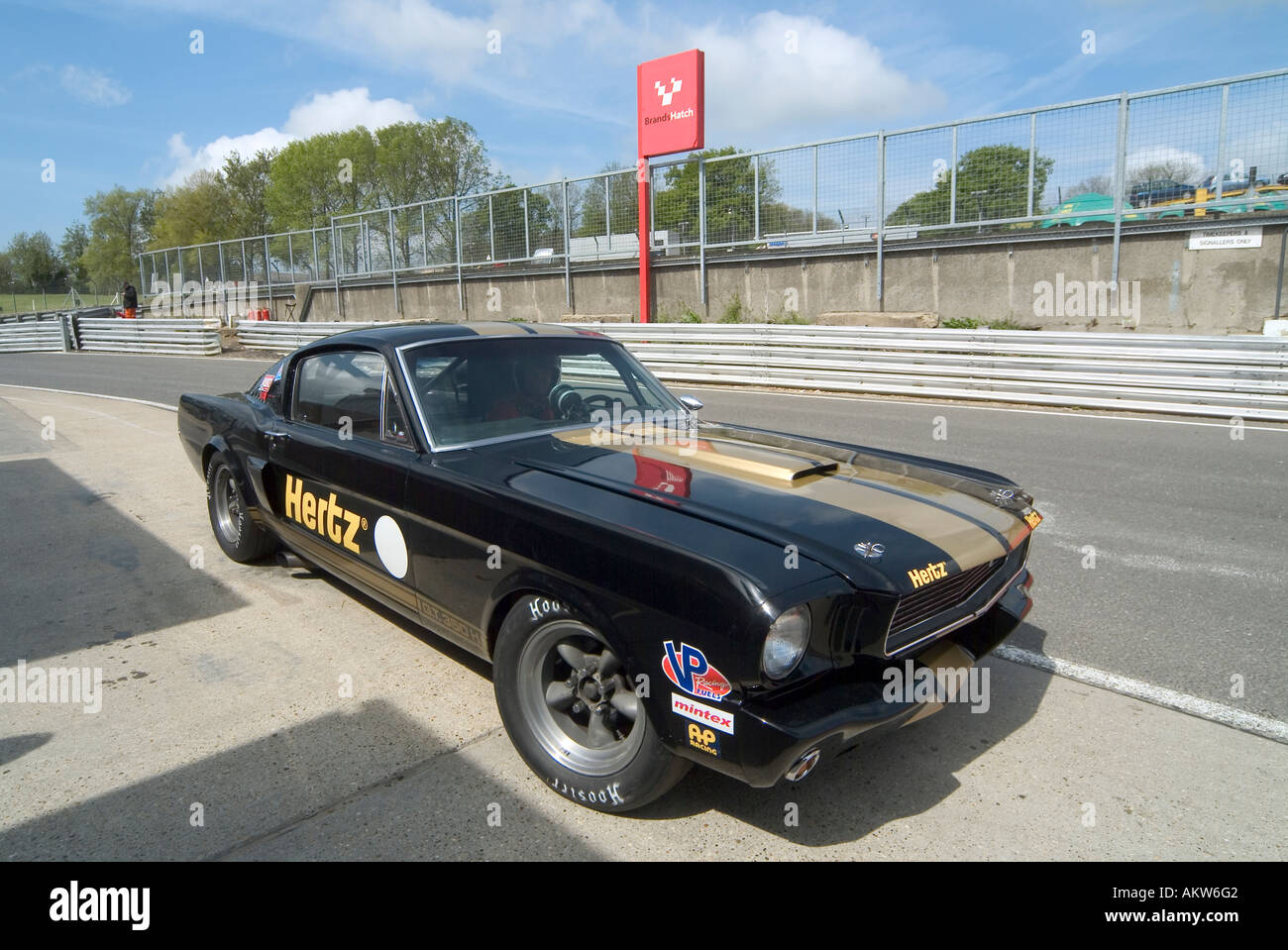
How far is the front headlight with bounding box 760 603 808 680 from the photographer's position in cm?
225

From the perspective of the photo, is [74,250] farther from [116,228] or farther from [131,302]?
[131,302]

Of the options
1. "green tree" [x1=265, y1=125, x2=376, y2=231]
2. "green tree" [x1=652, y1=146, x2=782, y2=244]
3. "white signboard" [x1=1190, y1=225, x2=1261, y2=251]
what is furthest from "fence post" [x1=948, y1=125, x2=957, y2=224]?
"green tree" [x1=265, y1=125, x2=376, y2=231]

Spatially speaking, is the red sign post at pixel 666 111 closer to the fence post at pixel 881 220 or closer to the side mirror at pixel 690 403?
the fence post at pixel 881 220

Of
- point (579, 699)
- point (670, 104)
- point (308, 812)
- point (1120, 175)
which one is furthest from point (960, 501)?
point (670, 104)

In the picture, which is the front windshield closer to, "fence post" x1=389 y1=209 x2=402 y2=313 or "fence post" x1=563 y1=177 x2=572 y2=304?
"fence post" x1=563 y1=177 x2=572 y2=304

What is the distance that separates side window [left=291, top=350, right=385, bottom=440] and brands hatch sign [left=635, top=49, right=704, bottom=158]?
50.6 feet

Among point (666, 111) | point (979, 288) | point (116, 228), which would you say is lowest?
point (979, 288)

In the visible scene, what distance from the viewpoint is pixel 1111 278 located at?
45.4ft

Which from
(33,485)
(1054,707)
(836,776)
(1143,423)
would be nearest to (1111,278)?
(1143,423)

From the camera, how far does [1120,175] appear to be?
13.4 metres

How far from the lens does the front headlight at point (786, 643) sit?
225 centimetres

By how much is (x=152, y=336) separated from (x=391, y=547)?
23.4 meters

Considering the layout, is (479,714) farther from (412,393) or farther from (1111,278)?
(1111,278)

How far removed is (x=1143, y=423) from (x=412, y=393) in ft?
28.5
